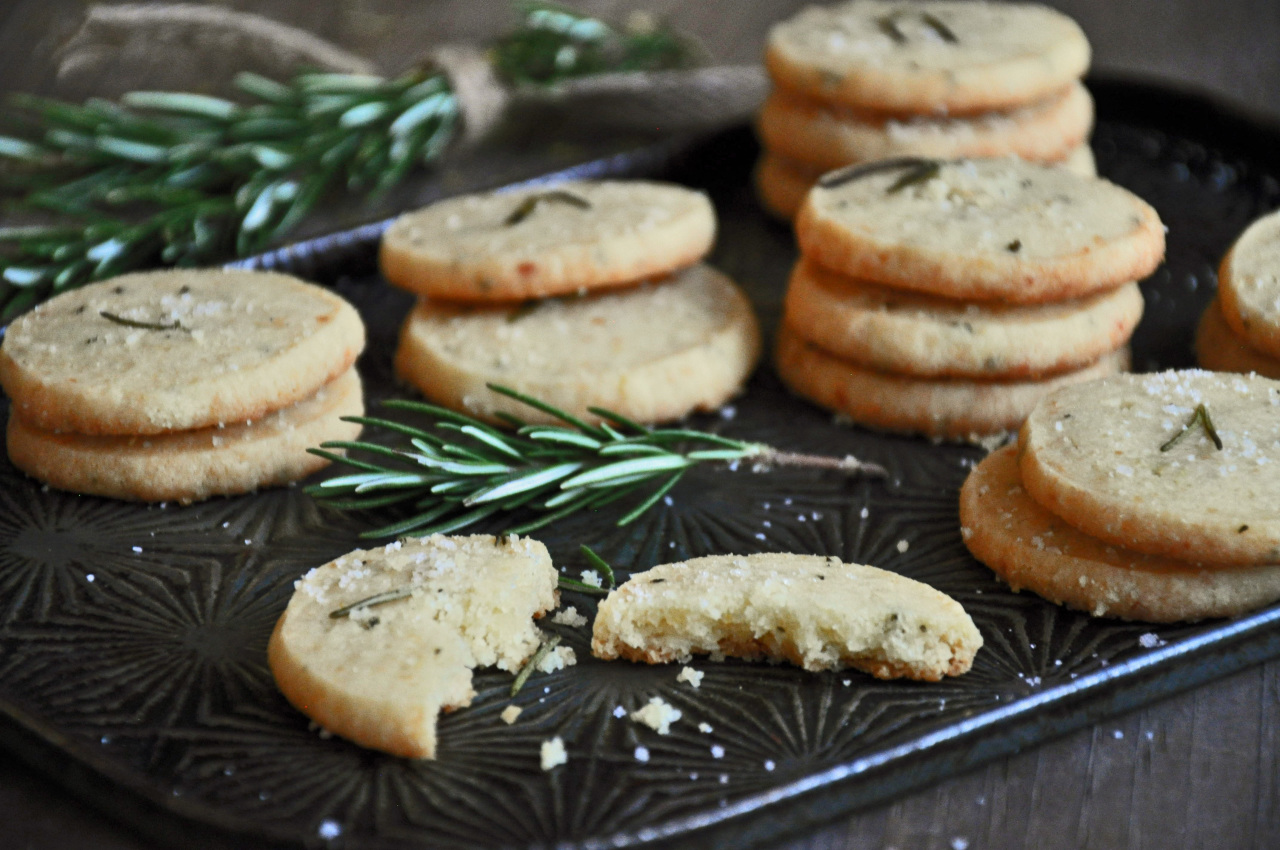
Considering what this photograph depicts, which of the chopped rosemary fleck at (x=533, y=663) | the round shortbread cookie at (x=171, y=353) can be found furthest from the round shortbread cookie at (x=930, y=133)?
the chopped rosemary fleck at (x=533, y=663)

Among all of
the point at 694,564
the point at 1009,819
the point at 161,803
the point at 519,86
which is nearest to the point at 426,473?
the point at 694,564

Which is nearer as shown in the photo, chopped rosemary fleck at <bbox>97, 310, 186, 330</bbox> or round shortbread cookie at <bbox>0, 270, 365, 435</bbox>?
round shortbread cookie at <bbox>0, 270, 365, 435</bbox>

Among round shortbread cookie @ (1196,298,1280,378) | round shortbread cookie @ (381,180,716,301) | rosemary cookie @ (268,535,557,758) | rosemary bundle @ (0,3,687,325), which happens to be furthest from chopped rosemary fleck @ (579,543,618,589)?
rosemary bundle @ (0,3,687,325)

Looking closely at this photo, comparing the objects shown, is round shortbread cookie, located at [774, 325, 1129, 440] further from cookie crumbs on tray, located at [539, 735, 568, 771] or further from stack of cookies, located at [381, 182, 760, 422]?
cookie crumbs on tray, located at [539, 735, 568, 771]

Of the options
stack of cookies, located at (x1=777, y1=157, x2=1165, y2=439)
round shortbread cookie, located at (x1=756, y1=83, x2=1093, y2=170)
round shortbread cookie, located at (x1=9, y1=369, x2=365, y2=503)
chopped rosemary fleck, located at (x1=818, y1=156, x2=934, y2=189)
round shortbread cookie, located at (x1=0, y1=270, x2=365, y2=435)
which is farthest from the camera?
round shortbread cookie, located at (x1=756, y1=83, x2=1093, y2=170)

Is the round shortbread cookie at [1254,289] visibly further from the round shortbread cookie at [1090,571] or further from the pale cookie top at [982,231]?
the round shortbread cookie at [1090,571]

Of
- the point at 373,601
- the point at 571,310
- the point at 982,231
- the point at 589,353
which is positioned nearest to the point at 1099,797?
the point at 373,601

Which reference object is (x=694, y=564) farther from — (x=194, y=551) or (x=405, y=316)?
(x=405, y=316)
